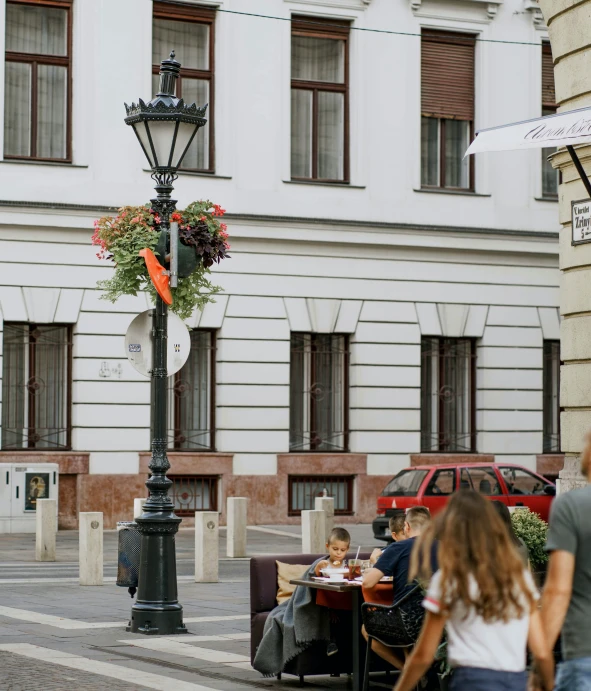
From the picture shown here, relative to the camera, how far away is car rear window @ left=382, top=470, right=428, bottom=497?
2528 centimetres

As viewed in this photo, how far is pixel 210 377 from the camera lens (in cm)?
2977

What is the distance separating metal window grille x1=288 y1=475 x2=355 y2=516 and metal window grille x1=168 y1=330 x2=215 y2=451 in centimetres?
188

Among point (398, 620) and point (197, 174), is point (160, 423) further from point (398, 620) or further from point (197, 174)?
point (197, 174)

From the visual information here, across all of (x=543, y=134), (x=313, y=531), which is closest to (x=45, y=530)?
(x=313, y=531)

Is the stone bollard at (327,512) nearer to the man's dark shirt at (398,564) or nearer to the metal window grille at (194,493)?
the metal window grille at (194,493)

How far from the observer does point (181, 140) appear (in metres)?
15.0

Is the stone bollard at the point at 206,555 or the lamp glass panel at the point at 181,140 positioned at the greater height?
the lamp glass panel at the point at 181,140

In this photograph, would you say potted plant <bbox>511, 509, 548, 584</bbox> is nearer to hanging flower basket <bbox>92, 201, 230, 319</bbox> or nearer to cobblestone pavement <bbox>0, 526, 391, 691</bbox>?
cobblestone pavement <bbox>0, 526, 391, 691</bbox>

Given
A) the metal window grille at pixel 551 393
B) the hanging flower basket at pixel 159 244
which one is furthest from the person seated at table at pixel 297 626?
the metal window grille at pixel 551 393

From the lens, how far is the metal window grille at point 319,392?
30656 mm

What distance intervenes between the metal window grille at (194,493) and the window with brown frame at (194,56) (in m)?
5.70

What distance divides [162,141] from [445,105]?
17.8 m

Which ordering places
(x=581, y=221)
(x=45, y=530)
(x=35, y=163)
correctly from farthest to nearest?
(x=35, y=163)
(x=45, y=530)
(x=581, y=221)

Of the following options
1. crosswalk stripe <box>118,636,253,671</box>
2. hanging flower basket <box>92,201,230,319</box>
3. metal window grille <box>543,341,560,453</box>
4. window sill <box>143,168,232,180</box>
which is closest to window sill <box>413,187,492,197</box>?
metal window grille <box>543,341,560,453</box>
